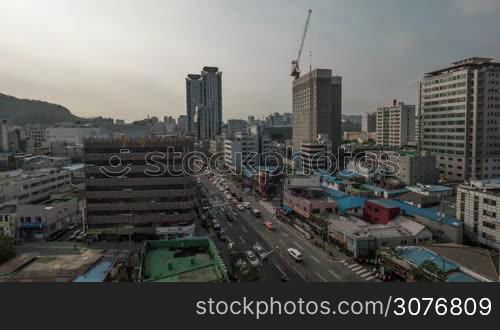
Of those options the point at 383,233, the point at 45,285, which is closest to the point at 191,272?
the point at 45,285

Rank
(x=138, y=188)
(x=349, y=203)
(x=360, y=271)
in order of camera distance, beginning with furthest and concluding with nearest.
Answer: (x=349, y=203), (x=138, y=188), (x=360, y=271)

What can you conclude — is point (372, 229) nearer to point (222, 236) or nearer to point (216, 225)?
point (222, 236)

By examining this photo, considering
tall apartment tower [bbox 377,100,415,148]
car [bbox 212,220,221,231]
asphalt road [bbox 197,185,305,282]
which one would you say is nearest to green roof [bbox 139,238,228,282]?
asphalt road [bbox 197,185,305,282]

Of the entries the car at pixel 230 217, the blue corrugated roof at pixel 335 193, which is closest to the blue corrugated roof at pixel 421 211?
the blue corrugated roof at pixel 335 193

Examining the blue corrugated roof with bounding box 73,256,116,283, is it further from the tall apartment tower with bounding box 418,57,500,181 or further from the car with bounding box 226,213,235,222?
the tall apartment tower with bounding box 418,57,500,181

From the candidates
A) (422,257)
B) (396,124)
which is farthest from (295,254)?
(396,124)

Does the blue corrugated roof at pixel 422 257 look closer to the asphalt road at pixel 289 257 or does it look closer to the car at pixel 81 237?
the asphalt road at pixel 289 257

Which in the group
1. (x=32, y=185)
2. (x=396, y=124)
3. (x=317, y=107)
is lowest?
(x=32, y=185)
